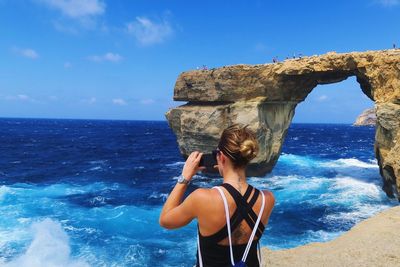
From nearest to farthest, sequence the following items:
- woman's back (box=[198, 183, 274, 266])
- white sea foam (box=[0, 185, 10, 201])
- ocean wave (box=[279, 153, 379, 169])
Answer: woman's back (box=[198, 183, 274, 266]) → white sea foam (box=[0, 185, 10, 201]) → ocean wave (box=[279, 153, 379, 169])

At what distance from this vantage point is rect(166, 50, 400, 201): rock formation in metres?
26.2

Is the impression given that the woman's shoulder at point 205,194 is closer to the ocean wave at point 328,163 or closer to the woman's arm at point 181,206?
the woman's arm at point 181,206

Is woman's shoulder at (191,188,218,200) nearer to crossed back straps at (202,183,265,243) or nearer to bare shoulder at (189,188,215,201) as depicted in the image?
bare shoulder at (189,188,215,201)

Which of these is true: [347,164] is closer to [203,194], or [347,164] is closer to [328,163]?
[328,163]

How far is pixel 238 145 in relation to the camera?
117 inches

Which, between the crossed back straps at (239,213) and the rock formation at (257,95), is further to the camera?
the rock formation at (257,95)

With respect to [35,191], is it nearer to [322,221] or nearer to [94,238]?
[94,238]

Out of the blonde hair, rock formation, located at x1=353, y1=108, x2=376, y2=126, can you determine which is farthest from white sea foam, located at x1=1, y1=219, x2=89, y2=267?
rock formation, located at x1=353, y1=108, x2=376, y2=126

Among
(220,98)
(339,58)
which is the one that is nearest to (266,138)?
(220,98)

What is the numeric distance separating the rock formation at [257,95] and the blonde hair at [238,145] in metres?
23.1

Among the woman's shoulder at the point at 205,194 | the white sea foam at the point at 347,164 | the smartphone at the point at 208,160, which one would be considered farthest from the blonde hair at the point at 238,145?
the white sea foam at the point at 347,164

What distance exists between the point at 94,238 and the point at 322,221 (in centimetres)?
1126

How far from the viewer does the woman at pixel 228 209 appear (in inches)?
115

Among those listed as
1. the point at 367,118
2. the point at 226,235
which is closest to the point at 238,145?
the point at 226,235
